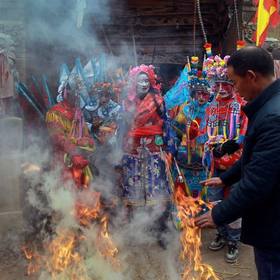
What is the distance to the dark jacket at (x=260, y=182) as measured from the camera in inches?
79.4

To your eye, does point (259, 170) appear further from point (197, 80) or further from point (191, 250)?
point (197, 80)

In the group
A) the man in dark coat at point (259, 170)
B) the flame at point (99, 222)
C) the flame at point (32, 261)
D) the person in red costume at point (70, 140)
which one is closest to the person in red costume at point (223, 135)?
the flame at point (99, 222)

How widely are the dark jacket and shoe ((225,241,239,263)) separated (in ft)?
7.24

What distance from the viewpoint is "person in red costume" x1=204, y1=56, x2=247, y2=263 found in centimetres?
438

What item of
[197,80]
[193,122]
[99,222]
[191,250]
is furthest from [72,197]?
[197,80]

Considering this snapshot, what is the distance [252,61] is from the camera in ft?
7.07

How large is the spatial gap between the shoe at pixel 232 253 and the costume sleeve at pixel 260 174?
240 cm

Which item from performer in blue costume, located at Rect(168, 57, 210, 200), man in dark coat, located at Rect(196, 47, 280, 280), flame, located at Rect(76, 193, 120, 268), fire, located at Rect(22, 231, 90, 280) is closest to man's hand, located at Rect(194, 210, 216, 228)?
man in dark coat, located at Rect(196, 47, 280, 280)

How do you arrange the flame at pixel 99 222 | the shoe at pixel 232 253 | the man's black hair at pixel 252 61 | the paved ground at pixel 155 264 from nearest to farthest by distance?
the man's black hair at pixel 252 61 < the flame at pixel 99 222 < the paved ground at pixel 155 264 < the shoe at pixel 232 253

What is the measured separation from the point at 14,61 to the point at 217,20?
3330 mm

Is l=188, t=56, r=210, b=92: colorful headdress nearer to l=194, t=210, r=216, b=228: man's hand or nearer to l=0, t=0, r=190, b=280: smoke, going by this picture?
l=0, t=0, r=190, b=280: smoke

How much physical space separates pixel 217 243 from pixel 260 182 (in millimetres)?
2821

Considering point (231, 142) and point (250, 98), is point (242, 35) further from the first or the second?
point (250, 98)

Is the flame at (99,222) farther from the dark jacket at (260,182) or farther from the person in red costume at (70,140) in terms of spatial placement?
the dark jacket at (260,182)
